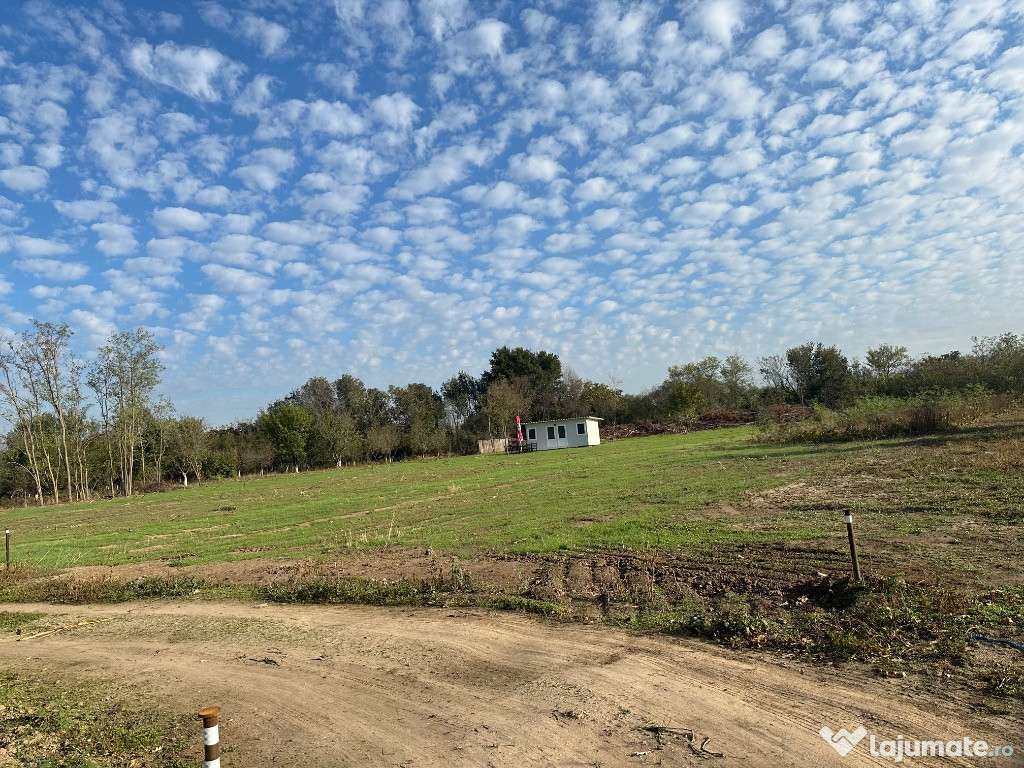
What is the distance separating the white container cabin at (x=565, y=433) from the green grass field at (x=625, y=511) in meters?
33.9

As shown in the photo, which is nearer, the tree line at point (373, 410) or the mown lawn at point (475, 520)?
the mown lawn at point (475, 520)

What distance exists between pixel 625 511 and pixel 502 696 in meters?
9.84

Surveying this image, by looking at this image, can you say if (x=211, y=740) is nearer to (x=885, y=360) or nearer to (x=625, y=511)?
(x=625, y=511)

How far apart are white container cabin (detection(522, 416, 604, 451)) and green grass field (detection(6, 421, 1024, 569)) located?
3393 cm

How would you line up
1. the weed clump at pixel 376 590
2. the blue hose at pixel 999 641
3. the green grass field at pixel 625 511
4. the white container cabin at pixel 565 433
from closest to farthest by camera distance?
the blue hose at pixel 999 641, the weed clump at pixel 376 590, the green grass field at pixel 625 511, the white container cabin at pixel 565 433

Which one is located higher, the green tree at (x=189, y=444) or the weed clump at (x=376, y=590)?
the green tree at (x=189, y=444)

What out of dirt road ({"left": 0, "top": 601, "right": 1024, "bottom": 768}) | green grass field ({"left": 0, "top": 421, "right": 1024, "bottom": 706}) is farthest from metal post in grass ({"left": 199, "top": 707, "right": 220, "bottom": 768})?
green grass field ({"left": 0, "top": 421, "right": 1024, "bottom": 706})

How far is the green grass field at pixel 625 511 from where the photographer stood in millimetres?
11148

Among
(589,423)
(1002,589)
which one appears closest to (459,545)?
(1002,589)

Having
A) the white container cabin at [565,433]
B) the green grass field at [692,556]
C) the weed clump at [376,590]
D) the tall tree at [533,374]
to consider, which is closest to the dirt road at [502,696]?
the green grass field at [692,556]

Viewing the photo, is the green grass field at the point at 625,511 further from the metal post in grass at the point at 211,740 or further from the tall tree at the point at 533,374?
the tall tree at the point at 533,374

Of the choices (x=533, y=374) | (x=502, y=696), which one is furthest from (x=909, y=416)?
Answer: (x=533, y=374)

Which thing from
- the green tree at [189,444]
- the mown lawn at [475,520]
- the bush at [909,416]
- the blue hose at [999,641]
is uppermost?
the green tree at [189,444]

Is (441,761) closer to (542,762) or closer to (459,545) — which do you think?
(542,762)
